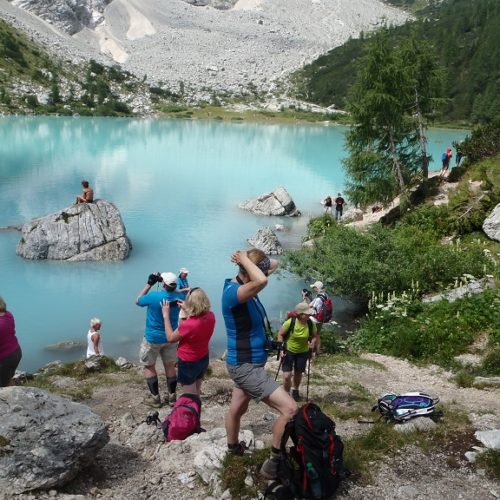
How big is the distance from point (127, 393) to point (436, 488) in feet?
17.7

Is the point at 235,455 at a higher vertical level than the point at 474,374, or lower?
higher

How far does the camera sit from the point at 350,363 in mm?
11344

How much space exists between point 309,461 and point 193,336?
2078 mm

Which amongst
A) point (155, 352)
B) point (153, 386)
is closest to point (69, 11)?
point (155, 352)

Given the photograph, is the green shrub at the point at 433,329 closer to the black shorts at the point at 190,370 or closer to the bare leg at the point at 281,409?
the black shorts at the point at 190,370

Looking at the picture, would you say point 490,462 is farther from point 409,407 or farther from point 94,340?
point 94,340

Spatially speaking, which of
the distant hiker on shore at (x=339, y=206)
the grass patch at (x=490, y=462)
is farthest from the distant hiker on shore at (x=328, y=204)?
the grass patch at (x=490, y=462)

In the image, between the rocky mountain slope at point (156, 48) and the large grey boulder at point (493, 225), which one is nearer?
the large grey boulder at point (493, 225)

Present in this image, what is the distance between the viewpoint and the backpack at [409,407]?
7.34 meters

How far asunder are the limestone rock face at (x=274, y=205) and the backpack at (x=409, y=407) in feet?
77.7

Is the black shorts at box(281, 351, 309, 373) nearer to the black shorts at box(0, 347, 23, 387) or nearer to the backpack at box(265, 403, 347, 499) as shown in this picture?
the backpack at box(265, 403, 347, 499)

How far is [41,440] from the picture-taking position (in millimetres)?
5430

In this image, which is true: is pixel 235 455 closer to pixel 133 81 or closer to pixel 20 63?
pixel 20 63

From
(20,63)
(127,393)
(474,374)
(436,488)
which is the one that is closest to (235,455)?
(436,488)
